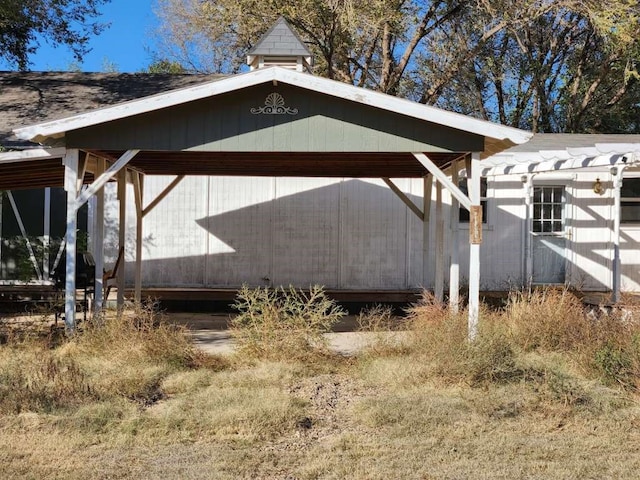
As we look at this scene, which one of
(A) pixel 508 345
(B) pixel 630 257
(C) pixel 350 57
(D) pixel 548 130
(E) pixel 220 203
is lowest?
(A) pixel 508 345

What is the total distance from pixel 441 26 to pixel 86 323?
17.8m

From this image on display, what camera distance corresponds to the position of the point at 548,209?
1451 centimetres

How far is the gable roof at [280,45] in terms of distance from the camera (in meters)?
14.6

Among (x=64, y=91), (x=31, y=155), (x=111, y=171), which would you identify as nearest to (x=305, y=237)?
(x=64, y=91)

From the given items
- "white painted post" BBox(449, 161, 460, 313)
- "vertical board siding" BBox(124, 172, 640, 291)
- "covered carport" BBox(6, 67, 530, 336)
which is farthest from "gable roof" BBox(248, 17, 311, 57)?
"covered carport" BBox(6, 67, 530, 336)

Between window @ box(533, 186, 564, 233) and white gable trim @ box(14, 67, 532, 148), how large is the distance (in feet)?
22.9

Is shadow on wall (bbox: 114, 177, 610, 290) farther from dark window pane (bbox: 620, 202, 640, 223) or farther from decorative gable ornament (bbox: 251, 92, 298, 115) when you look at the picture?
decorative gable ornament (bbox: 251, 92, 298, 115)

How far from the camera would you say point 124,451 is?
4.93m

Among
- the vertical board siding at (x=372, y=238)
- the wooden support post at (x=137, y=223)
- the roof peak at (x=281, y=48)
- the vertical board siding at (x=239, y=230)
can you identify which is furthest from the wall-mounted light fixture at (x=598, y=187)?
the wooden support post at (x=137, y=223)

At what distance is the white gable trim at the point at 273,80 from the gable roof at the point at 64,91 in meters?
4.61

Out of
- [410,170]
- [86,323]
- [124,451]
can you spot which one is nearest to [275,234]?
[410,170]

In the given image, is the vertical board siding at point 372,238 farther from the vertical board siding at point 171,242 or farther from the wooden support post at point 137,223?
the wooden support post at point 137,223

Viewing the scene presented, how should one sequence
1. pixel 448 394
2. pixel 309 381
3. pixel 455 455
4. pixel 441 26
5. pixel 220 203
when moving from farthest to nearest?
pixel 441 26 < pixel 220 203 < pixel 309 381 < pixel 448 394 < pixel 455 455

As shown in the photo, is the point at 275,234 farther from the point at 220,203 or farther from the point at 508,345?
the point at 508,345
